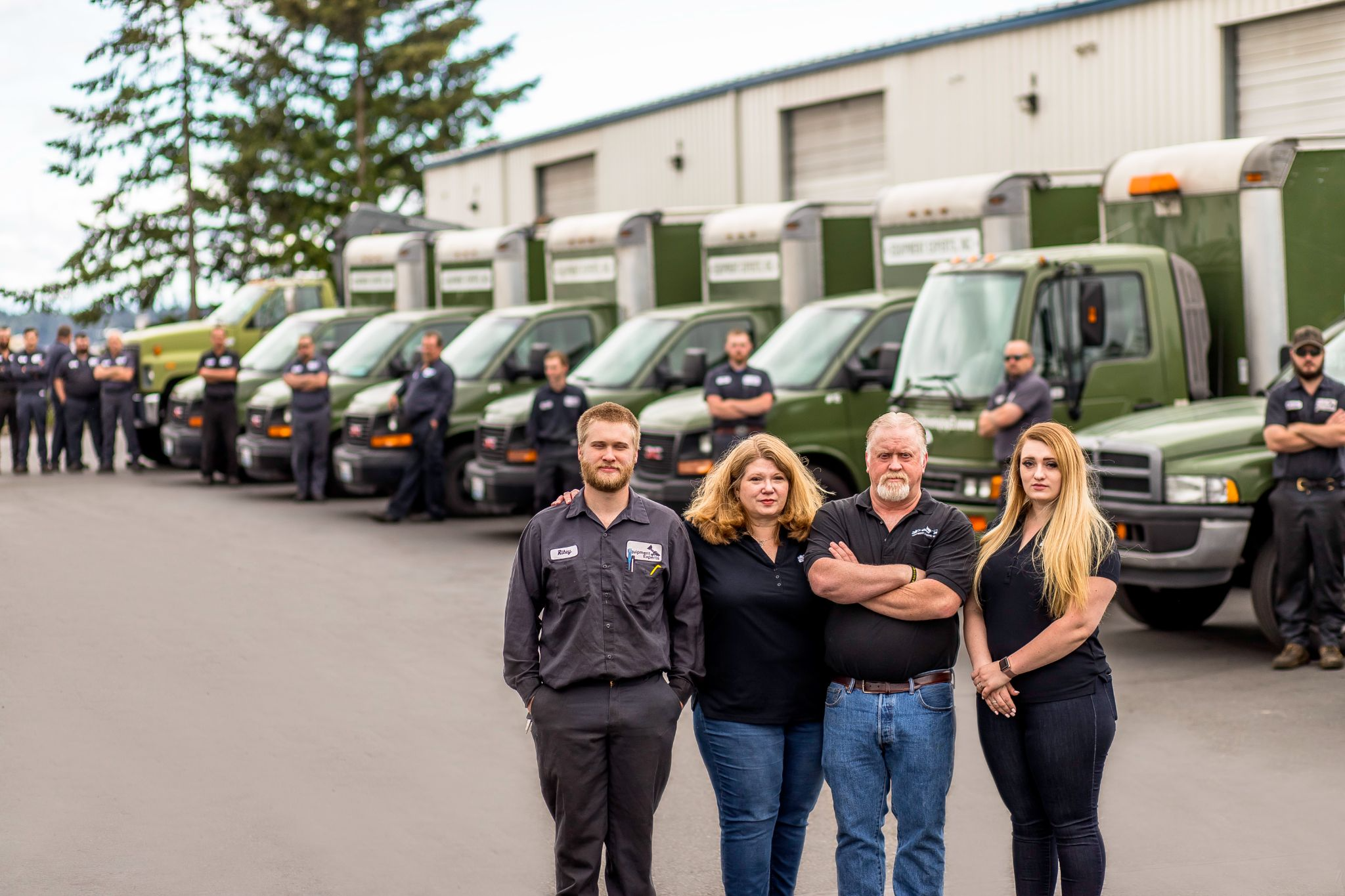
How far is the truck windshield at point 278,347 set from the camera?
73.6 ft

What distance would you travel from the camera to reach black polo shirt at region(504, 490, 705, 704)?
4867mm

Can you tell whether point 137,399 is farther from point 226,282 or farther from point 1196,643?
point 226,282

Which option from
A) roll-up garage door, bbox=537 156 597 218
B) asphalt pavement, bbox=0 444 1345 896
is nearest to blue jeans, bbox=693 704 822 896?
asphalt pavement, bbox=0 444 1345 896

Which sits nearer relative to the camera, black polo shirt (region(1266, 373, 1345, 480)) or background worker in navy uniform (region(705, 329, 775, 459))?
black polo shirt (region(1266, 373, 1345, 480))

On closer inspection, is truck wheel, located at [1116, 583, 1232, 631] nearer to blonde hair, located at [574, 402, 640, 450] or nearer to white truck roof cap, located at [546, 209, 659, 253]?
blonde hair, located at [574, 402, 640, 450]

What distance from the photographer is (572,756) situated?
16.0ft

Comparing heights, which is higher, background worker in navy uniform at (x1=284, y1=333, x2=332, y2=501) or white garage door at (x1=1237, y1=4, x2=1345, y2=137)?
white garage door at (x1=1237, y1=4, x2=1345, y2=137)

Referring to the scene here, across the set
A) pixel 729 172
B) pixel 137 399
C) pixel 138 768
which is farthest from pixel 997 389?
pixel 729 172

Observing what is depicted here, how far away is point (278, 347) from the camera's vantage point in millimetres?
22781

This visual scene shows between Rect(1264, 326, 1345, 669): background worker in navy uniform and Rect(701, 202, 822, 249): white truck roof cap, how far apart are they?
295 inches

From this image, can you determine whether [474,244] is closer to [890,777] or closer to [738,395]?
[738,395]

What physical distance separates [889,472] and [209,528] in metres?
13.1

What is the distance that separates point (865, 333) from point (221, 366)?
9834 mm

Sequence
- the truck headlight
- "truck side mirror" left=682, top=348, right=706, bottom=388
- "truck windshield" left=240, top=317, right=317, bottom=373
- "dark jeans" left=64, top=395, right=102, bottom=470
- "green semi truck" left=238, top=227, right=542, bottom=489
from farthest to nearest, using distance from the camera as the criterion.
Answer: "dark jeans" left=64, top=395, right=102, bottom=470
"truck windshield" left=240, top=317, right=317, bottom=373
"green semi truck" left=238, top=227, right=542, bottom=489
"truck side mirror" left=682, top=348, right=706, bottom=388
the truck headlight
